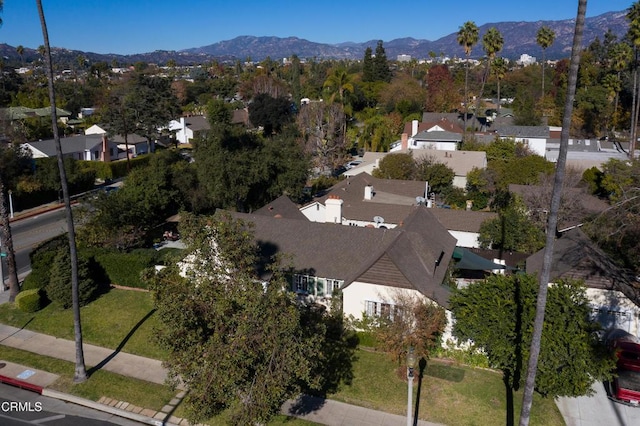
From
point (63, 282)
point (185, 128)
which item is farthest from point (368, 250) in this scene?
point (185, 128)

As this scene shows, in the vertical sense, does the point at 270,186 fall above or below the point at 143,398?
above

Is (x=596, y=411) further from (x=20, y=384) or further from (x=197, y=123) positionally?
(x=197, y=123)

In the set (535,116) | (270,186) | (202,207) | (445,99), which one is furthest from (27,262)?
(445,99)

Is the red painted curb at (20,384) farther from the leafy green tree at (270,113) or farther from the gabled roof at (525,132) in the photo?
the leafy green tree at (270,113)

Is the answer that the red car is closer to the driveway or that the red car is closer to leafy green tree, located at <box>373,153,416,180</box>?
the driveway

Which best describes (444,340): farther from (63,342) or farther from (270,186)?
(270,186)
